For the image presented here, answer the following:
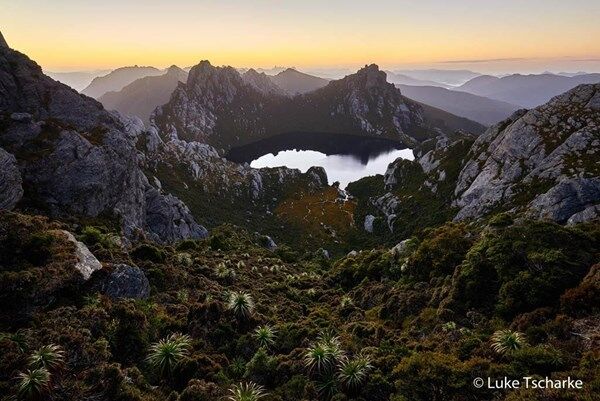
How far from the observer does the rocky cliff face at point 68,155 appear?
58.3 metres

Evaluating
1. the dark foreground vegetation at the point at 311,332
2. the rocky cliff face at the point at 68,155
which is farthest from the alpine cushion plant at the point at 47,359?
the rocky cliff face at the point at 68,155

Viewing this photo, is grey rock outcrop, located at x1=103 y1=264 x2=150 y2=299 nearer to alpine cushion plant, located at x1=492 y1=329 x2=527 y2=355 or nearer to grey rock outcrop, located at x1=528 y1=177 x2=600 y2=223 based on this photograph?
alpine cushion plant, located at x1=492 y1=329 x2=527 y2=355

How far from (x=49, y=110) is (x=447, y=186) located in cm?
11319

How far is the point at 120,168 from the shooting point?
72.8 meters

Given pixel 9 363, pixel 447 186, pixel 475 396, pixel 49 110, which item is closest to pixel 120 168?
pixel 49 110

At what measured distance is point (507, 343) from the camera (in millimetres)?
18188

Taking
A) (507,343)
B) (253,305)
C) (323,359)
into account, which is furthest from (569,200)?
(323,359)

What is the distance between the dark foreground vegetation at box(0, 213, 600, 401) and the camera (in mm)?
16594

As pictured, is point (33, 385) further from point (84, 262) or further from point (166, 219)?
point (166, 219)

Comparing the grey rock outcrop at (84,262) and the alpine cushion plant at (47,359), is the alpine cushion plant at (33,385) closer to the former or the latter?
the alpine cushion plant at (47,359)

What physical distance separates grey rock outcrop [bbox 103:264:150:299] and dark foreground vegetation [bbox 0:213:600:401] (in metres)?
0.23

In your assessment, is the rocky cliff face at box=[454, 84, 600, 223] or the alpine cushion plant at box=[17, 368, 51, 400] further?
the rocky cliff face at box=[454, 84, 600, 223]

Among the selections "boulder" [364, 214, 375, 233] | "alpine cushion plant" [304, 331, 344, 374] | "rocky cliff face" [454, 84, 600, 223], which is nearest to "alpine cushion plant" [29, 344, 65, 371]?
"alpine cushion plant" [304, 331, 344, 374]

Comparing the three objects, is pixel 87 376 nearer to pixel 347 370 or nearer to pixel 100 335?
pixel 100 335
